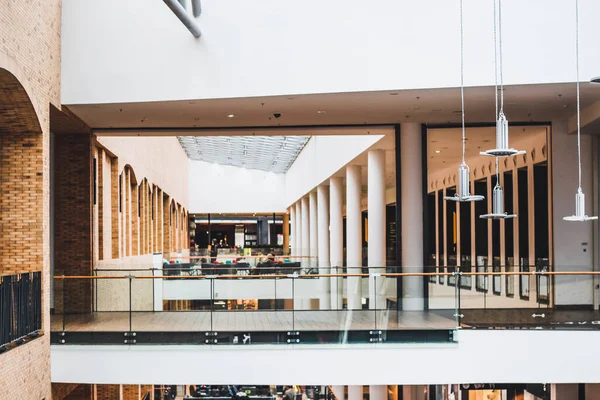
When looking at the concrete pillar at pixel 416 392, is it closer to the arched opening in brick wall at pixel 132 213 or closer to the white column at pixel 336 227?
the white column at pixel 336 227

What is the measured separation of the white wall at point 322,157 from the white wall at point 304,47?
Result: 5249mm

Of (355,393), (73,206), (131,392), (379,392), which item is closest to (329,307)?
(73,206)

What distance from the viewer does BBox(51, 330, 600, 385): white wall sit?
11828 mm

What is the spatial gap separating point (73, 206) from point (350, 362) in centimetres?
667

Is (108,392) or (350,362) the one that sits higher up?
(350,362)

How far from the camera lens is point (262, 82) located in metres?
12.6

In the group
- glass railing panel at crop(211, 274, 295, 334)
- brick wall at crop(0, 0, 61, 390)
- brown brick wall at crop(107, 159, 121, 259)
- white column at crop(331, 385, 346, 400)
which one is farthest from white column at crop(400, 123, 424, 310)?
white column at crop(331, 385, 346, 400)

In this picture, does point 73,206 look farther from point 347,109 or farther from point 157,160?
point 157,160

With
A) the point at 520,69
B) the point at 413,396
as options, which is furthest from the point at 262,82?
the point at 413,396

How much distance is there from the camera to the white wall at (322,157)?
2133cm

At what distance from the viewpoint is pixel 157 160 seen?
29062mm

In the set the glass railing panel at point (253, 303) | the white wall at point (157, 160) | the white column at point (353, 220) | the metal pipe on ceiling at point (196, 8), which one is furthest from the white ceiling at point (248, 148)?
the metal pipe on ceiling at point (196, 8)

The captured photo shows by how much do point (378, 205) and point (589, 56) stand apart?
27.6 ft

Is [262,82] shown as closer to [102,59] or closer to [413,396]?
[102,59]
